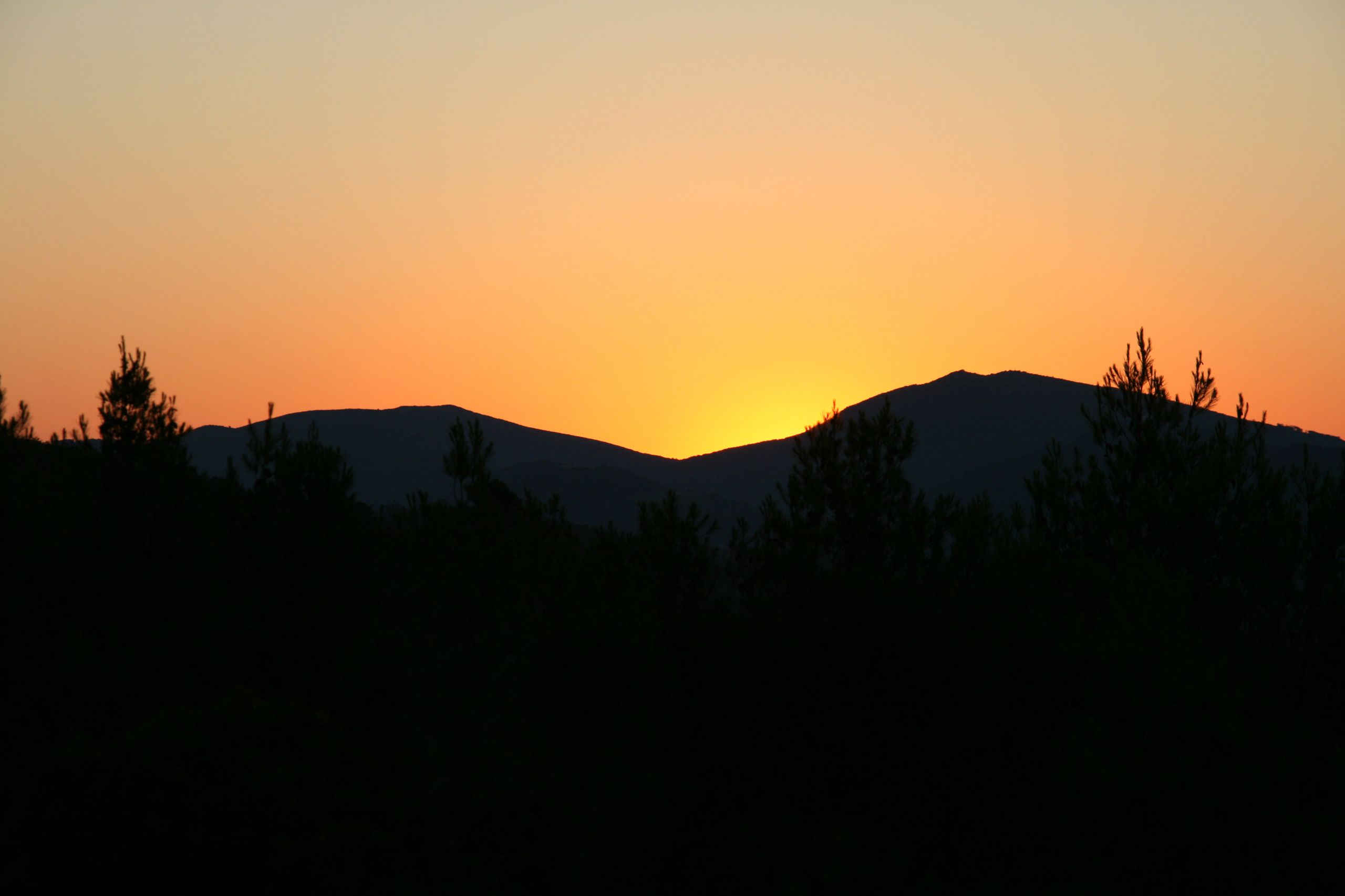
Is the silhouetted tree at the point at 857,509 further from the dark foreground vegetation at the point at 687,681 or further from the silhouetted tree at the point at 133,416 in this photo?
the silhouetted tree at the point at 133,416

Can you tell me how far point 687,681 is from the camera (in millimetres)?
25172

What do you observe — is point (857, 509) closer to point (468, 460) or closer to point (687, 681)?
point (687, 681)

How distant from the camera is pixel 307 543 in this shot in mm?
26422

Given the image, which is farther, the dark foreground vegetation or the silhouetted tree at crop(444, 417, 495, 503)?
the silhouetted tree at crop(444, 417, 495, 503)

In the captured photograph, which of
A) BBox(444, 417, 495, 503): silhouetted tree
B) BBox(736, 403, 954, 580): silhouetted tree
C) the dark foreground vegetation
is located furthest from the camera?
BBox(444, 417, 495, 503): silhouetted tree

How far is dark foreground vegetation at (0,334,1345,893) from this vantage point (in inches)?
622

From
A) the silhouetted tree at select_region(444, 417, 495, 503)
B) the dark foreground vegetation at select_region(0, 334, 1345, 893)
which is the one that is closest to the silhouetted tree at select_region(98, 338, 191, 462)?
the dark foreground vegetation at select_region(0, 334, 1345, 893)

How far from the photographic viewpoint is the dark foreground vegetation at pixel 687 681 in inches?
622

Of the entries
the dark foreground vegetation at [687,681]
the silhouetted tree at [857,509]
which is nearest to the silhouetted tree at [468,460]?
the dark foreground vegetation at [687,681]

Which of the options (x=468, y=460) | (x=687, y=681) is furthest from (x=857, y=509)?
(x=468, y=460)

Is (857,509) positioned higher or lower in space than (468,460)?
lower

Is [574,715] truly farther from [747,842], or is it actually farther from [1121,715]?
[1121,715]

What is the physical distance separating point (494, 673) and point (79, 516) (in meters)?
11.1

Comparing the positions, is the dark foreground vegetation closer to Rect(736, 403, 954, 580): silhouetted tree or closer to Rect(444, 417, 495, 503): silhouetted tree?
Rect(736, 403, 954, 580): silhouetted tree
